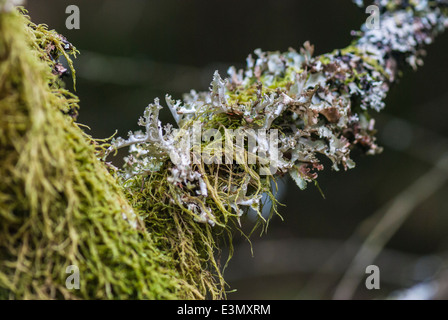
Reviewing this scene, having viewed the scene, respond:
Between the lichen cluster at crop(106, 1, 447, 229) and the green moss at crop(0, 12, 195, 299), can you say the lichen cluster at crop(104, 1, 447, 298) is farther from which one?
the green moss at crop(0, 12, 195, 299)

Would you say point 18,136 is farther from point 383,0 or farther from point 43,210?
point 383,0

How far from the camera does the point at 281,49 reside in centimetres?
282

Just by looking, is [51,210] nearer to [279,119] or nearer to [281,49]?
[279,119]

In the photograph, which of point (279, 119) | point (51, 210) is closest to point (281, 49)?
point (279, 119)

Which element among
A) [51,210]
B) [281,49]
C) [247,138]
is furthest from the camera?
[281,49]

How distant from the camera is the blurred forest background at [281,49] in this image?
2.83m

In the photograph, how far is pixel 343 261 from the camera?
3002 mm

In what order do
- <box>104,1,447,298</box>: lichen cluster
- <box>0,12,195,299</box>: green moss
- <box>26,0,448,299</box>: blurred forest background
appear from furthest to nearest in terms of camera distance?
<box>26,0,448,299</box>: blurred forest background, <box>104,1,447,298</box>: lichen cluster, <box>0,12,195,299</box>: green moss

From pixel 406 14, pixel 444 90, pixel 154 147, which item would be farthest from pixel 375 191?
Answer: pixel 154 147

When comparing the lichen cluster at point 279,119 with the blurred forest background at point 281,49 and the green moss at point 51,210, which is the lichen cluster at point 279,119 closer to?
the green moss at point 51,210

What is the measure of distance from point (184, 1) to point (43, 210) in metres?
Result: 2.70

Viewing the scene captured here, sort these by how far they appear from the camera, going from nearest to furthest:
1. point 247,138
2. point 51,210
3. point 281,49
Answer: point 51,210 < point 247,138 < point 281,49

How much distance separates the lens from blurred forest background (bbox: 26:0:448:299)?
2.83 metres

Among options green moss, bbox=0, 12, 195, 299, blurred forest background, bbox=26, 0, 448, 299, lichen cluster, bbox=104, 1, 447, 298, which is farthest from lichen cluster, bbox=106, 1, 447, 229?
blurred forest background, bbox=26, 0, 448, 299
